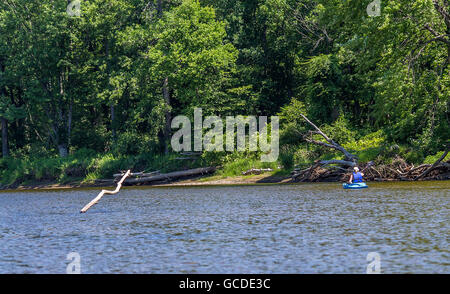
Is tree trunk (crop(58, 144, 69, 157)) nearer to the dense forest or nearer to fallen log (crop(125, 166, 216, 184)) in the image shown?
the dense forest

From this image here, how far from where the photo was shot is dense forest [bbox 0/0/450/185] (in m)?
39.3

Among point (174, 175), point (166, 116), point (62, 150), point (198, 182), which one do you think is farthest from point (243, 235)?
point (62, 150)

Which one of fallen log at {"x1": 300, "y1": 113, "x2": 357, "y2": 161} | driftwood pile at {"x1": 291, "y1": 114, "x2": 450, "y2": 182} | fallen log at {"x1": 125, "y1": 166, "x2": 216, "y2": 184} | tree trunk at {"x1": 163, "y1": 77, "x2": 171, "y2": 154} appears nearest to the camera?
driftwood pile at {"x1": 291, "y1": 114, "x2": 450, "y2": 182}

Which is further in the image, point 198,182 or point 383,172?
point 198,182

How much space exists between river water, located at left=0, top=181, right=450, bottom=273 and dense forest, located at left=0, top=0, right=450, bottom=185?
9.49 meters

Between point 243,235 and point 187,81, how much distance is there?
3329cm

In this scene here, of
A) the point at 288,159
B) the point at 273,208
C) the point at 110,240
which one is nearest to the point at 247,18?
the point at 288,159

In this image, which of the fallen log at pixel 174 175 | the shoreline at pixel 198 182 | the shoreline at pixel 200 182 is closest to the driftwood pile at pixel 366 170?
the shoreline at pixel 200 182

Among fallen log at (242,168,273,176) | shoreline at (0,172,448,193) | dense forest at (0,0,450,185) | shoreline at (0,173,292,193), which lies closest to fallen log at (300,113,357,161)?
dense forest at (0,0,450,185)

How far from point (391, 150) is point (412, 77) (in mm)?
5120

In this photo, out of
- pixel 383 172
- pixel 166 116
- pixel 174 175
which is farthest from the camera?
pixel 166 116

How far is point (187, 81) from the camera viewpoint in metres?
50.6

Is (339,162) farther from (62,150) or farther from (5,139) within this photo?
(5,139)

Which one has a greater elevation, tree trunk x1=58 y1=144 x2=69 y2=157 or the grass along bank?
tree trunk x1=58 y1=144 x2=69 y2=157
